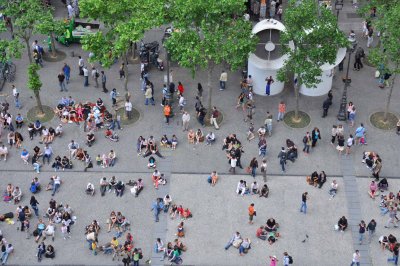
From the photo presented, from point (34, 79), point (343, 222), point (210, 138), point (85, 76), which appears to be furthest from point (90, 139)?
point (343, 222)

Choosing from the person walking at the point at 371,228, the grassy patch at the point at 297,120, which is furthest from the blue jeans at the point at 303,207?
the grassy patch at the point at 297,120

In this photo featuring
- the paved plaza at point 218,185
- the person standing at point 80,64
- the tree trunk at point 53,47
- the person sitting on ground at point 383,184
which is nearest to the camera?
the paved plaza at point 218,185

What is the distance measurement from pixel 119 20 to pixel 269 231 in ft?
47.3

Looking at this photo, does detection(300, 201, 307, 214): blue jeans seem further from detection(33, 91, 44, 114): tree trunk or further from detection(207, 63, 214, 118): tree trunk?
detection(33, 91, 44, 114): tree trunk

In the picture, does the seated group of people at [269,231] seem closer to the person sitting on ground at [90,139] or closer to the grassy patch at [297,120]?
the grassy patch at [297,120]

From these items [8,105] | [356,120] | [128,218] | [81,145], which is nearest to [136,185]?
[128,218]

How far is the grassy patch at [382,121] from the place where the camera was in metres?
40.2

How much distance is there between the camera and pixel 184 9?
36844 millimetres

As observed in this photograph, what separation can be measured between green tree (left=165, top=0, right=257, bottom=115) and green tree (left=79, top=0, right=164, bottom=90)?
135cm

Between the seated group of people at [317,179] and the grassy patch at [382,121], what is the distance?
625 cm

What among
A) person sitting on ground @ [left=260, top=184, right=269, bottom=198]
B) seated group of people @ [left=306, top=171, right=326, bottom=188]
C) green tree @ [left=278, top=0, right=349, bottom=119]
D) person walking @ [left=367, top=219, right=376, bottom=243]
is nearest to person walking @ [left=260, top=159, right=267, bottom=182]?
person sitting on ground @ [left=260, top=184, right=269, bottom=198]

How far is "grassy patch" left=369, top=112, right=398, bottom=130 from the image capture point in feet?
132

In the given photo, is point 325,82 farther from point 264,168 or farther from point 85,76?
point 85,76

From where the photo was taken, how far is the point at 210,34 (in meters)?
37.4
